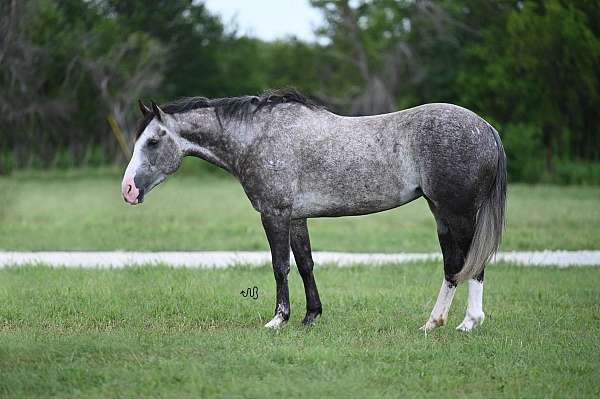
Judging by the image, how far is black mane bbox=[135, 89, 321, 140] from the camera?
8.53 m

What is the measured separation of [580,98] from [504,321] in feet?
83.0

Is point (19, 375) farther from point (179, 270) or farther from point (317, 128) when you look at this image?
point (179, 270)

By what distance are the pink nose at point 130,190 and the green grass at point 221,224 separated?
6.72 m

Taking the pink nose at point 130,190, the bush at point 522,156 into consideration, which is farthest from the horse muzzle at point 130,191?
the bush at point 522,156

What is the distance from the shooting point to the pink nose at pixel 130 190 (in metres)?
8.21

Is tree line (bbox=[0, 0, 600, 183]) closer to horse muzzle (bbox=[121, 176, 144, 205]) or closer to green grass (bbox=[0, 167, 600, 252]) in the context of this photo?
green grass (bbox=[0, 167, 600, 252])

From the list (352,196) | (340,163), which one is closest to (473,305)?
(352,196)

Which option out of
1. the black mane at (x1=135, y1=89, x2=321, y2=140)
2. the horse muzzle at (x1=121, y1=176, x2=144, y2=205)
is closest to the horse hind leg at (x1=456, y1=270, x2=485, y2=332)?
the black mane at (x1=135, y1=89, x2=321, y2=140)

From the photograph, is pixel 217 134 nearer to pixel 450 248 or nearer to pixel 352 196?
pixel 352 196

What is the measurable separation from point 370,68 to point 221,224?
129 ft

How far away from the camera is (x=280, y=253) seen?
27.6 feet

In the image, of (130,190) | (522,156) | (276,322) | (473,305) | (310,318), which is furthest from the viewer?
(522,156)

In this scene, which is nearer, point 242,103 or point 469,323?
point 469,323

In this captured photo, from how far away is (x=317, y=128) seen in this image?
8398mm
